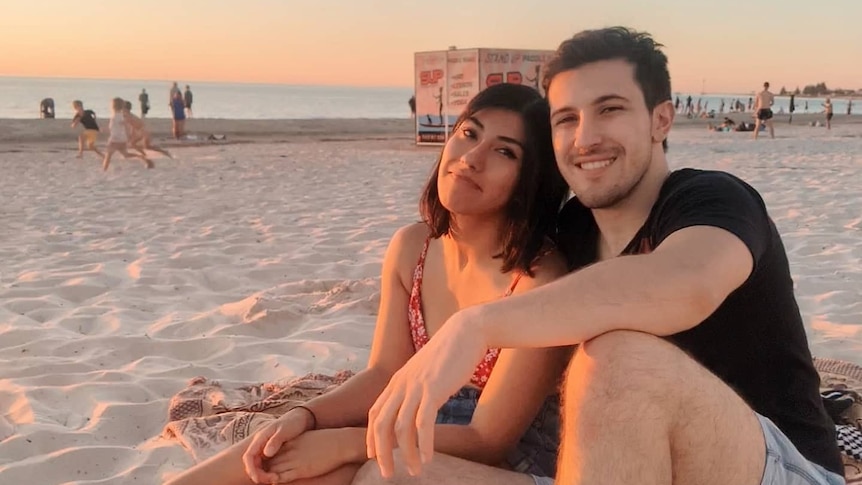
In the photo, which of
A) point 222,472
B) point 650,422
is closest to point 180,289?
point 222,472

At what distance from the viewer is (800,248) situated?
18.9ft

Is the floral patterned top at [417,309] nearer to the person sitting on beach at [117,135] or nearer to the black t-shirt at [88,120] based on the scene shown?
the person sitting on beach at [117,135]

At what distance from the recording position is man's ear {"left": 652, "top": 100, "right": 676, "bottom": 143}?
86.0 inches

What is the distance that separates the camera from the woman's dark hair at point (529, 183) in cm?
218

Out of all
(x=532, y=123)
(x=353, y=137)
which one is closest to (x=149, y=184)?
(x=532, y=123)

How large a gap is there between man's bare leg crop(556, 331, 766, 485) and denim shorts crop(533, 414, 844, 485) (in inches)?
0.9

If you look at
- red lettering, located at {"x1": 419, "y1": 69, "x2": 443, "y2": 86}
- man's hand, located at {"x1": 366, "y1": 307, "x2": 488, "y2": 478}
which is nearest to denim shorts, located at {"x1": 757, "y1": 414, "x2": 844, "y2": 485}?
man's hand, located at {"x1": 366, "y1": 307, "x2": 488, "y2": 478}

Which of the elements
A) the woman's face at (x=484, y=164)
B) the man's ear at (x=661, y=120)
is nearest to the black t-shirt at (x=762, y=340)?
the man's ear at (x=661, y=120)

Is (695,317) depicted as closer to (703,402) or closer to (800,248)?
(703,402)

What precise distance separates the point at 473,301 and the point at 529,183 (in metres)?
0.37

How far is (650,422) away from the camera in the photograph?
1.52m

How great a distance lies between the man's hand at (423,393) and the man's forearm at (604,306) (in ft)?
0.16

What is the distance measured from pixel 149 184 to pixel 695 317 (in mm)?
9801

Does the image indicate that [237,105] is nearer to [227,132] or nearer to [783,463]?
[227,132]
